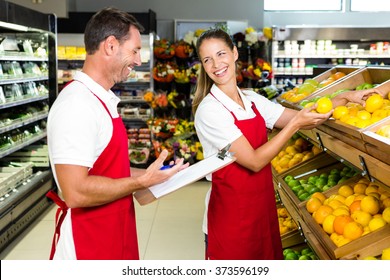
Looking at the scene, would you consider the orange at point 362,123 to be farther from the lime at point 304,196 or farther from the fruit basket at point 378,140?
the lime at point 304,196

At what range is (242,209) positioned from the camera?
265 cm

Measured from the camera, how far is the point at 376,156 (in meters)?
2.06

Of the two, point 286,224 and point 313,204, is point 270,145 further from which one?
point 286,224

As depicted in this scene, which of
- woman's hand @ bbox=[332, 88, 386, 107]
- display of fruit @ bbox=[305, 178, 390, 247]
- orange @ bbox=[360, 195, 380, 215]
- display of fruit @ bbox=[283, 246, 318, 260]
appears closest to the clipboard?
display of fruit @ bbox=[305, 178, 390, 247]

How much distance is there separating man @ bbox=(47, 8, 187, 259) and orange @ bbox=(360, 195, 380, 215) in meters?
0.96

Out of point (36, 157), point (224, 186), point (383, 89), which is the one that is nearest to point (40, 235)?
point (36, 157)

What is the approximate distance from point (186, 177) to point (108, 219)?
0.36 m

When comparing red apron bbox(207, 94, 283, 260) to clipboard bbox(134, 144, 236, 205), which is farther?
Result: red apron bbox(207, 94, 283, 260)

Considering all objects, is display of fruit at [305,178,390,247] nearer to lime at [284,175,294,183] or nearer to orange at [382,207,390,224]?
orange at [382,207,390,224]

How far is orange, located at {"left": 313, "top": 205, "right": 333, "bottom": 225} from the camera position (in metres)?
2.63

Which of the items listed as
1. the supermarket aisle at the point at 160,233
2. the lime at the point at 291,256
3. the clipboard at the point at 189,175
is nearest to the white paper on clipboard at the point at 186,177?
the clipboard at the point at 189,175

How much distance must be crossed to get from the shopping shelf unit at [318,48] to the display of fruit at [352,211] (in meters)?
7.68

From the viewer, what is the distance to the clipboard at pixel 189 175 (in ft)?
6.33

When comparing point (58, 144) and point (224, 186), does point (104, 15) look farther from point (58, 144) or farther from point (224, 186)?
point (224, 186)
